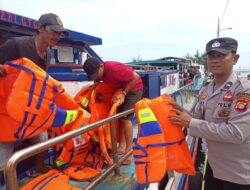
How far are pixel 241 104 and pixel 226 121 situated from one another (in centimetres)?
17


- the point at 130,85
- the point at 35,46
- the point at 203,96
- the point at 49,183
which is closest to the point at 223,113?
the point at 203,96

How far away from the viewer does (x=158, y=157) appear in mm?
2037

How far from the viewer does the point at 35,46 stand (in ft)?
8.62

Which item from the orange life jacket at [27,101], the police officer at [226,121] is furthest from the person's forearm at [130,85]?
the police officer at [226,121]

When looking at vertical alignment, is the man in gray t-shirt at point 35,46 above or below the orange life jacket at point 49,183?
above

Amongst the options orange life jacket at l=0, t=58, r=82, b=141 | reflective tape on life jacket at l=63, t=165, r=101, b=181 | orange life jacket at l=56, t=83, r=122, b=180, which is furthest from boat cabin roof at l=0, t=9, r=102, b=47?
reflective tape on life jacket at l=63, t=165, r=101, b=181

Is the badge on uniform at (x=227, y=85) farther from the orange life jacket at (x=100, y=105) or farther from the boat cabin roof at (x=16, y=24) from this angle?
the boat cabin roof at (x=16, y=24)

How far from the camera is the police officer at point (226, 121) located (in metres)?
1.84

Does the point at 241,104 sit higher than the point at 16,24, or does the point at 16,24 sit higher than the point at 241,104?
the point at 16,24

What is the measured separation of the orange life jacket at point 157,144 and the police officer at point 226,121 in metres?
0.09

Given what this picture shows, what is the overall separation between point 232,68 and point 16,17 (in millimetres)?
2773

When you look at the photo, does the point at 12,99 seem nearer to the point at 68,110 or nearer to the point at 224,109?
the point at 68,110

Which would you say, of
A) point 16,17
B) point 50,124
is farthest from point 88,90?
point 50,124

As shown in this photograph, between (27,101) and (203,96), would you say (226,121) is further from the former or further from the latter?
(27,101)
